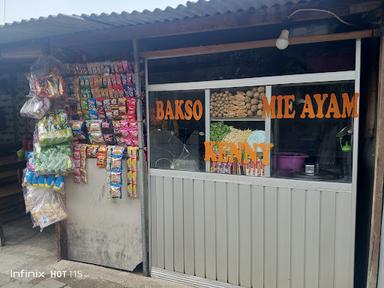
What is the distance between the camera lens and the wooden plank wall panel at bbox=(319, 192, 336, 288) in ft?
9.95

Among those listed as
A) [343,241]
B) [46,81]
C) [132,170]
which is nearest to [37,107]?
[46,81]

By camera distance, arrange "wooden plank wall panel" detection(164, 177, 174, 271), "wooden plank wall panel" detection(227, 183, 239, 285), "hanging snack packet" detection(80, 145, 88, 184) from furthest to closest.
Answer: "hanging snack packet" detection(80, 145, 88, 184)
"wooden plank wall panel" detection(164, 177, 174, 271)
"wooden plank wall panel" detection(227, 183, 239, 285)

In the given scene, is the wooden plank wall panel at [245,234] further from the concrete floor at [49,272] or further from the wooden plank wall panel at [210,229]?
the concrete floor at [49,272]

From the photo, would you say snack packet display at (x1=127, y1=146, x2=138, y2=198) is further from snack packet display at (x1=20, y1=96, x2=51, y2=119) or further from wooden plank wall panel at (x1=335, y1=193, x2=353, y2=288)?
wooden plank wall panel at (x1=335, y1=193, x2=353, y2=288)

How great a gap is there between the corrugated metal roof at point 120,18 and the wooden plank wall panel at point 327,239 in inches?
65.5

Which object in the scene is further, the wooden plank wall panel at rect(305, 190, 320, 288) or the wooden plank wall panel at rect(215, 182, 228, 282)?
the wooden plank wall panel at rect(215, 182, 228, 282)

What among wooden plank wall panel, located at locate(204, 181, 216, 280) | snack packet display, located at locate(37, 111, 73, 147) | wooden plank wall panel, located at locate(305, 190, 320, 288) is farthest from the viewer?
snack packet display, located at locate(37, 111, 73, 147)

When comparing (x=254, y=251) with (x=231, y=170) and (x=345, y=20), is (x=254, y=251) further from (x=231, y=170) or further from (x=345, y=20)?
(x=345, y=20)

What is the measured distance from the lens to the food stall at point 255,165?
3025 millimetres

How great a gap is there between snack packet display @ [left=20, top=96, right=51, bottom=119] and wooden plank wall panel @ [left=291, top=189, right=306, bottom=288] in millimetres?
2893

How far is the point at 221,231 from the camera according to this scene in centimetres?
355

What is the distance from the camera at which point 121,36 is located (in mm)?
3529

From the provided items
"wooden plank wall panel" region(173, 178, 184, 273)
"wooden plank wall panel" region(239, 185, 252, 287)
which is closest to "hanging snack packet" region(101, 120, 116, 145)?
"wooden plank wall panel" region(173, 178, 184, 273)

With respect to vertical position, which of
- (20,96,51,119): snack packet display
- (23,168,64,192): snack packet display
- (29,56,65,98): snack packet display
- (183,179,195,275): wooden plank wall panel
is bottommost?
(183,179,195,275): wooden plank wall panel
